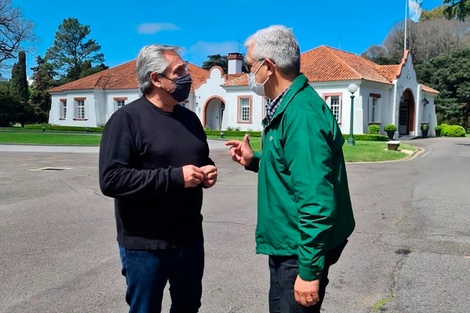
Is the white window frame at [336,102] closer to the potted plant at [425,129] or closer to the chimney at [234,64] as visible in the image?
the potted plant at [425,129]

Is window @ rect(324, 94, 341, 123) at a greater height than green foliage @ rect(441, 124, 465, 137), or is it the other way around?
window @ rect(324, 94, 341, 123)

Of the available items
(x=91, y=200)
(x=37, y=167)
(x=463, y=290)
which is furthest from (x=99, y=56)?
(x=463, y=290)

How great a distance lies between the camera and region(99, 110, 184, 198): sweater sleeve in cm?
233

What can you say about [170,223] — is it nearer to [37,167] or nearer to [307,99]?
[307,99]

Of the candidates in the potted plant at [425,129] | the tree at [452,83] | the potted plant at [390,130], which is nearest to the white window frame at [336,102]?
the potted plant at [390,130]

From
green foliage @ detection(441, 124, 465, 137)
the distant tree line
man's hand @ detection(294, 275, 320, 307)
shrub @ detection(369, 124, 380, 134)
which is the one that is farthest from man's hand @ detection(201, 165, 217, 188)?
green foliage @ detection(441, 124, 465, 137)

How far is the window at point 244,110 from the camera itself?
3697 cm

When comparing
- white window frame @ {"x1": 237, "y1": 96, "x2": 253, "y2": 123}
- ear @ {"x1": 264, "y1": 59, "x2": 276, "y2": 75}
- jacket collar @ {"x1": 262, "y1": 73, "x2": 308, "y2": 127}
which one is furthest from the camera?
white window frame @ {"x1": 237, "y1": 96, "x2": 253, "y2": 123}

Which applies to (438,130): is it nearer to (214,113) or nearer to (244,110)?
(244,110)

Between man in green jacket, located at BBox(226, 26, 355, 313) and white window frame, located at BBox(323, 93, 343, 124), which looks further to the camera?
white window frame, located at BBox(323, 93, 343, 124)

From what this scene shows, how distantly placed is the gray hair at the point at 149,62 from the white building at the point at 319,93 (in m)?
27.5

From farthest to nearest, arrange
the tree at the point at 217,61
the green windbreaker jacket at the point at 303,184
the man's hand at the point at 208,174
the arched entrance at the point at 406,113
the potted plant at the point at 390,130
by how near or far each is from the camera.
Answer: the tree at the point at 217,61 < the arched entrance at the point at 406,113 < the potted plant at the point at 390,130 < the man's hand at the point at 208,174 < the green windbreaker jacket at the point at 303,184

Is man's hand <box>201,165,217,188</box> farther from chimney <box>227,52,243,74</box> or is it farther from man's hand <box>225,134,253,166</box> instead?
chimney <box>227,52,243,74</box>

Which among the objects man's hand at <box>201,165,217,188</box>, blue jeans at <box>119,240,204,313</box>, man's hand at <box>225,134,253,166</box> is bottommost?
blue jeans at <box>119,240,204,313</box>
